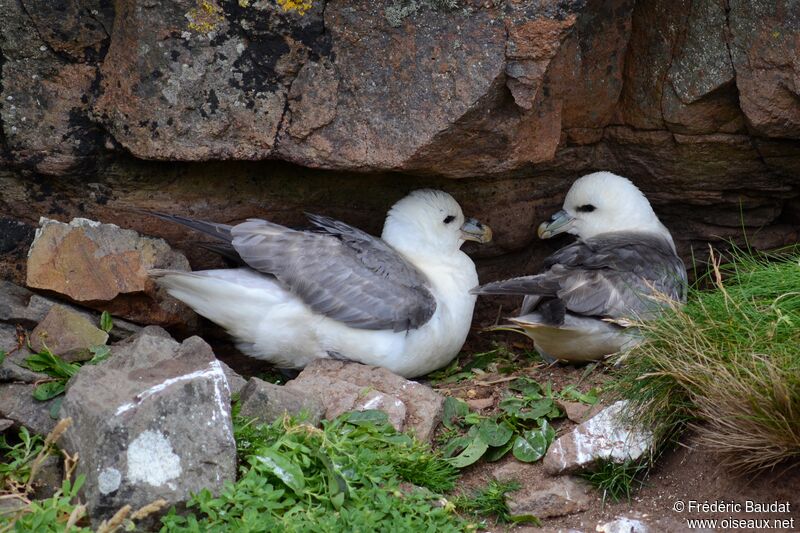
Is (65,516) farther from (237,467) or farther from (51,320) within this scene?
(51,320)

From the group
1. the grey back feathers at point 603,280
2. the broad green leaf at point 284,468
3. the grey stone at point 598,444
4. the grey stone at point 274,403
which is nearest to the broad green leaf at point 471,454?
the grey stone at point 598,444

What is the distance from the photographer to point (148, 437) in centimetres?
356

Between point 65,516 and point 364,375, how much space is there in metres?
1.68

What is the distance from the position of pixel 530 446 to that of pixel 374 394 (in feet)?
2.31

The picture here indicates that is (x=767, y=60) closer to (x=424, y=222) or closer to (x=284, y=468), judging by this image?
(x=424, y=222)

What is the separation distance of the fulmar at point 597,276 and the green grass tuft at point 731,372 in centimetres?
48

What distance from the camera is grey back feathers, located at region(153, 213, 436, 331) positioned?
16.0 feet

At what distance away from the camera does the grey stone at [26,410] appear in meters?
4.11

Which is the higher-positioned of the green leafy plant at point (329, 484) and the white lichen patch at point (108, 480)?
the white lichen patch at point (108, 480)

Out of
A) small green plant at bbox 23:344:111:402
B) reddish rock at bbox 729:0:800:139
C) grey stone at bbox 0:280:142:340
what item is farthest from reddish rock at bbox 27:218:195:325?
reddish rock at bbox 729:0:800:139

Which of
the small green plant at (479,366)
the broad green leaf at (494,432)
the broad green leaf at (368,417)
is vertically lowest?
the small green plant at (479,366)

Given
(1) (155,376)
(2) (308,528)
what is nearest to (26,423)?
(1) (155,376)

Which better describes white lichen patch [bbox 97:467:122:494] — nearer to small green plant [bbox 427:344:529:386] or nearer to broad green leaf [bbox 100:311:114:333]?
broad green leaf [bbox 100:311:114:333]

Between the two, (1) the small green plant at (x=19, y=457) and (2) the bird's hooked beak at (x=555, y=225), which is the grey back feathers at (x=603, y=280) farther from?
(1) the small green plant at (x=19, y=457)
